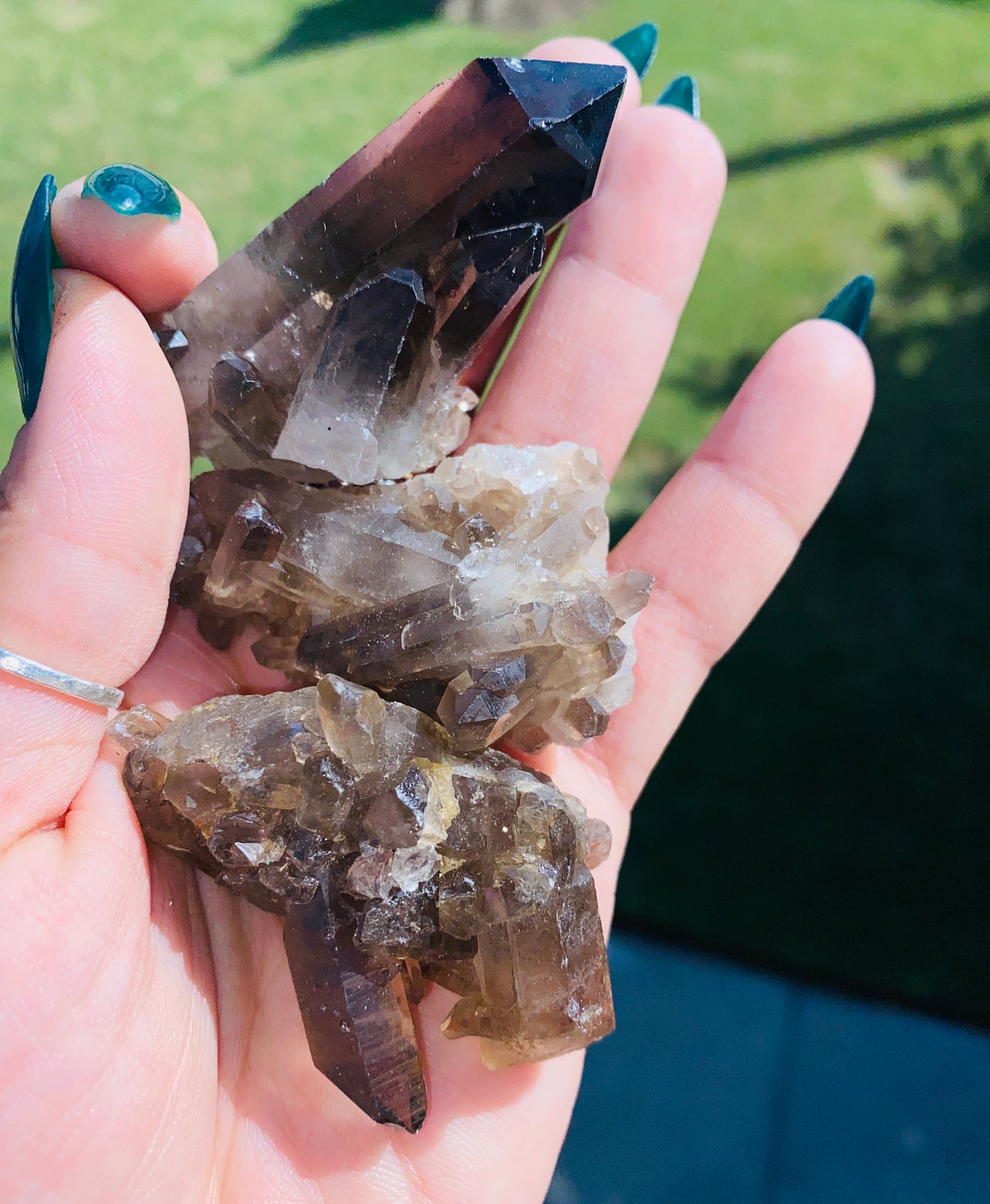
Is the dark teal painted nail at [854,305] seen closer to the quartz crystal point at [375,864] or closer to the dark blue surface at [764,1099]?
the quartz crystal point at [375,864]

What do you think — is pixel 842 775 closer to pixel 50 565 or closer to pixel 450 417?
pixel 450 417

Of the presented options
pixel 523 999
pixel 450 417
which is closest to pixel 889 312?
pixel 450 417

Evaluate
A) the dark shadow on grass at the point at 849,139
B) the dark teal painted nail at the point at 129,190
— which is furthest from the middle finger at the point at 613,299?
the dark shadow on grass at the point at 849,139

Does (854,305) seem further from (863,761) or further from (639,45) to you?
(863,761)

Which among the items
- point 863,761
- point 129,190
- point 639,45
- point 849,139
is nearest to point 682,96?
point 639,45

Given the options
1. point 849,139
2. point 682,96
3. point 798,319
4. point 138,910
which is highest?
point 682,96

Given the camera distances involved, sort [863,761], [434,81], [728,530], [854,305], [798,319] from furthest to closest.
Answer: [434,81]
[798,319]
[863,761]
[854,305]
[728,530]

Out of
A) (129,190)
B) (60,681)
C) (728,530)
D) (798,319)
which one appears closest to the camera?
(60,681)
